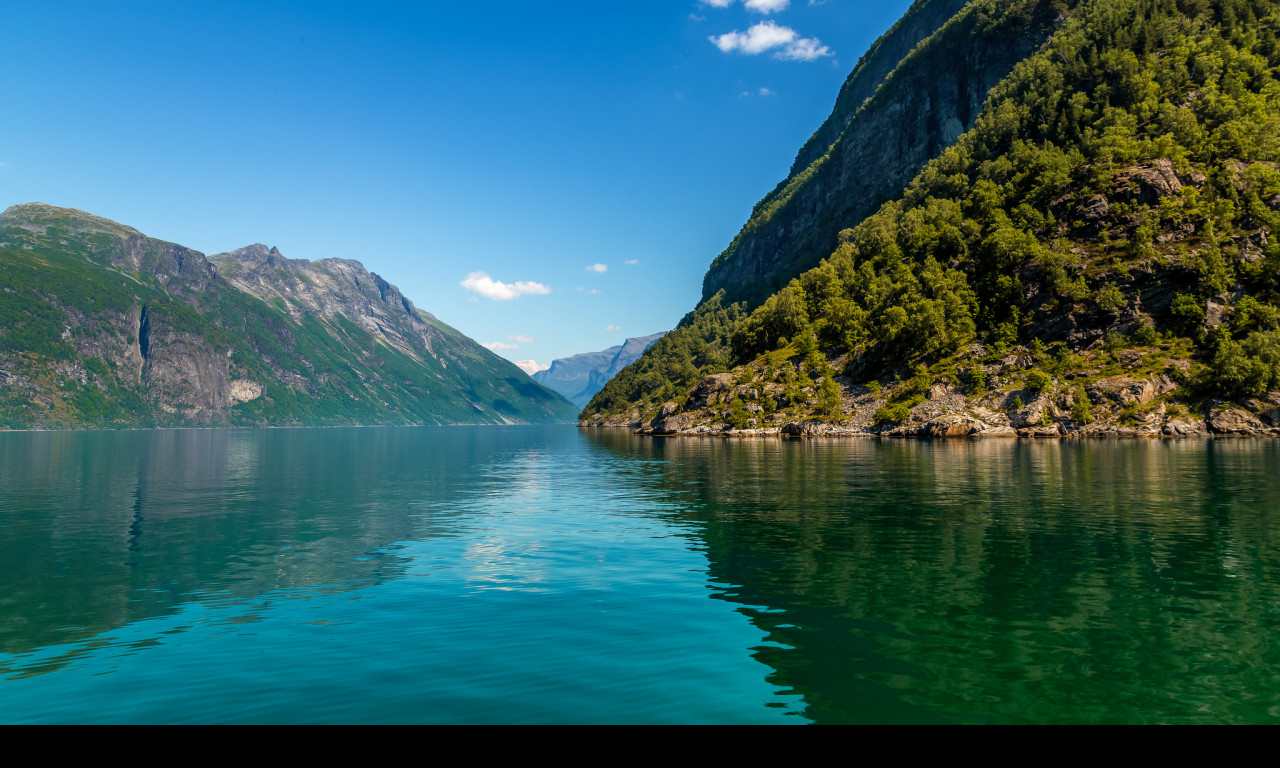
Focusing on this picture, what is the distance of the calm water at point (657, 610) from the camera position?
625 inches

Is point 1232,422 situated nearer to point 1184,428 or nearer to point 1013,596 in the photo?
point 1184,428

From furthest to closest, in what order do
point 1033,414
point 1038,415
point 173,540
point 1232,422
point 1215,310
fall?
point 1215,310, point 1033,414, point 1038,415, point 1232,422, point 173,540

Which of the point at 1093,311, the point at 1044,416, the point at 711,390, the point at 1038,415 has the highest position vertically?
the point at 1093,311

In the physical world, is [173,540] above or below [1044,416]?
below

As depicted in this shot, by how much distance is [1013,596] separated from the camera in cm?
2384

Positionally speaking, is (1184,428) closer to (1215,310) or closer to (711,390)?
(1215,310)

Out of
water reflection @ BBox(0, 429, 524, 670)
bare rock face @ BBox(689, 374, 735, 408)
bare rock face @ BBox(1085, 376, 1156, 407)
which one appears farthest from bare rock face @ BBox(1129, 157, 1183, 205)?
water reflection @ BBox(0, 429, 524, 670)

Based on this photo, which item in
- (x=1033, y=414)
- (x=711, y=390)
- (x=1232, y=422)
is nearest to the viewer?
(x=1232, y=422)

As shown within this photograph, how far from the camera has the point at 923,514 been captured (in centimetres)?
4175

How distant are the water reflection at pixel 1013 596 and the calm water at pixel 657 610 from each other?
0.12 m

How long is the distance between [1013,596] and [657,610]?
1244cm

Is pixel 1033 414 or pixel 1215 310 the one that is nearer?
Result: pixel 1033 414

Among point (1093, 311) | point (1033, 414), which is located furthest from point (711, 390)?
point (1093, 311)
